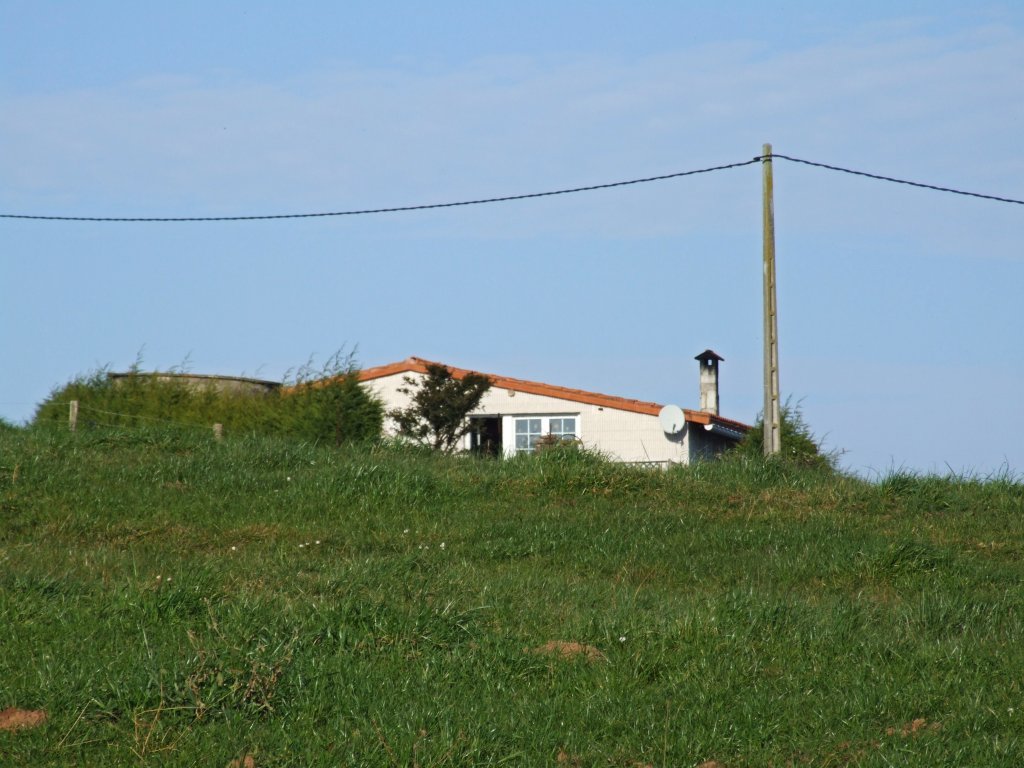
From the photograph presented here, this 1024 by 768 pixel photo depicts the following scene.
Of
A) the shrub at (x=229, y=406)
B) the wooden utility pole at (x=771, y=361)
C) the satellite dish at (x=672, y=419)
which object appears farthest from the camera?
the satellite dish at (x=672, y=419)

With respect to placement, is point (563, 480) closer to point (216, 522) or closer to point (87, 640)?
point (216, 522)

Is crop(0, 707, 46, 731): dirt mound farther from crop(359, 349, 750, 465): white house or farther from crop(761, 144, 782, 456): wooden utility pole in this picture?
crop(359, 349, 750, 465): white house

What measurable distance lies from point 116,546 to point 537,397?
1989 cm

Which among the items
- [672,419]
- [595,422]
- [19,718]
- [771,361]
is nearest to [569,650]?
[19,718]

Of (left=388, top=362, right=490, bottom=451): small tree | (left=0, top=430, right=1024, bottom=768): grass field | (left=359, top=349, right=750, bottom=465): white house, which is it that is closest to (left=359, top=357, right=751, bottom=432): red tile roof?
(left=359, top=349, right=750, bottom=465): white house

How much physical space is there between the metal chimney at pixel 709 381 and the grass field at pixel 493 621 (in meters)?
18.3

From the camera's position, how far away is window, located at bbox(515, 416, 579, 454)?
29625 mm

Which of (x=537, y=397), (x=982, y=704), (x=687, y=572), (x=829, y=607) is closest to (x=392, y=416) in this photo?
(x=537, y=397)

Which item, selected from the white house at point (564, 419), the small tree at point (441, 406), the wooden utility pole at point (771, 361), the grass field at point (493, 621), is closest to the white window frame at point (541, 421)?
the white house at point (564, 419)

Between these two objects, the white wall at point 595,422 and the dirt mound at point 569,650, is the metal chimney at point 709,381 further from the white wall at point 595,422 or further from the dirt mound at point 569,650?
the dirt mound at point 569,650

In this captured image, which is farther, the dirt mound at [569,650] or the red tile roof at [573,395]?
the red tile roof at [573,395]

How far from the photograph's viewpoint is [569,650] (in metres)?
6.97

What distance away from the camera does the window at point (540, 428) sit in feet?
97.2

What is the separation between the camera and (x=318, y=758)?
521 cm
